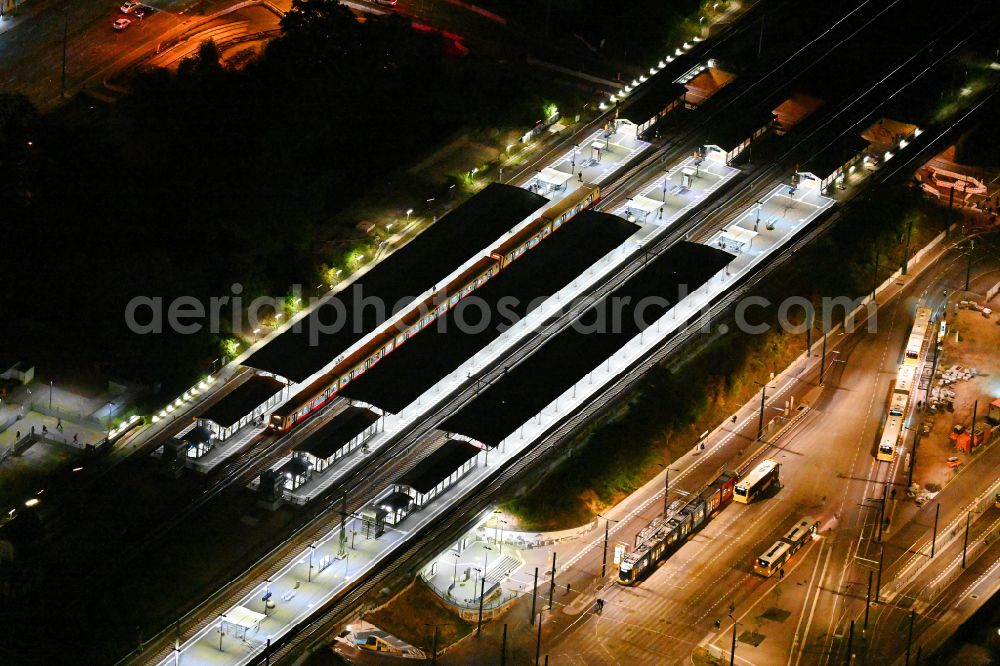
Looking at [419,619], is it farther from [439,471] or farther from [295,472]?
[295,472]

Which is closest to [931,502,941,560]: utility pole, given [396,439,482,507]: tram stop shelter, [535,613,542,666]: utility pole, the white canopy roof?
[535,613,542,666]: utility pole

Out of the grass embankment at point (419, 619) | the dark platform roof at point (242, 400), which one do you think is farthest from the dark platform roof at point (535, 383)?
the grass embankment at point (419, 619)

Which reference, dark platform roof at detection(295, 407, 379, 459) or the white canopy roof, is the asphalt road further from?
dark platform roof at detection(295, 407, 379, 459)

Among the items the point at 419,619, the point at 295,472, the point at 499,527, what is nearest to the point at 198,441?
the point at 295,472

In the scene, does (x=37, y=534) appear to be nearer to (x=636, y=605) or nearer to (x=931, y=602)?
(x=636, y=605)

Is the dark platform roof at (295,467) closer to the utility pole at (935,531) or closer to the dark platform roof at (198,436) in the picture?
the dark platform roof at (198,436)

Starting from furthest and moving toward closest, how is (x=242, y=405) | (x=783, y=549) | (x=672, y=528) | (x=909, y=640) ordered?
(x=242, y=405)
(x=672, y=528)
(x=783, y=549)
(x=909, y=640)

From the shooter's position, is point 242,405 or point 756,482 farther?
point 242,405
